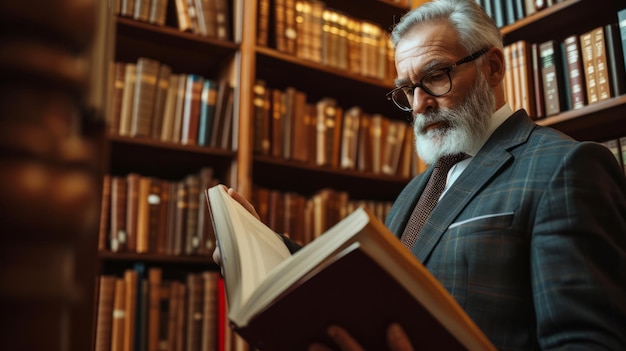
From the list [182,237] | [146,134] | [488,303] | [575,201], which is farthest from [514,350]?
[146,134]

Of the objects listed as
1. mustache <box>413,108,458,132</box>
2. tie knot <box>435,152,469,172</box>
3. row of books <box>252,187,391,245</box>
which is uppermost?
mustache <box>413,108,458,132</box>

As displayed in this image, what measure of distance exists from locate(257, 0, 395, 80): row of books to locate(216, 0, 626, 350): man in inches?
33.3

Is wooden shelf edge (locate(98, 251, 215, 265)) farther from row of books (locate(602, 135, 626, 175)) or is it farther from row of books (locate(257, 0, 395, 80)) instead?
row of books (locate(602, 135, 626, 175))

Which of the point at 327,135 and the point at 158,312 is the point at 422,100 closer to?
the point at 327,135

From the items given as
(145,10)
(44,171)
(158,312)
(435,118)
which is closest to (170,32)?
(145,10)

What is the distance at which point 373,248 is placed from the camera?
1.91 ft

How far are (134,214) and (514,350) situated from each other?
4.13 ft

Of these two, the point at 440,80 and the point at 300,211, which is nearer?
the point at 440,80

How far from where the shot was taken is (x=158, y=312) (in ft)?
5.90

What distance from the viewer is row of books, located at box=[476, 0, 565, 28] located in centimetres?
181

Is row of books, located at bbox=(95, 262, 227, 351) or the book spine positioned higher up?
the book spine

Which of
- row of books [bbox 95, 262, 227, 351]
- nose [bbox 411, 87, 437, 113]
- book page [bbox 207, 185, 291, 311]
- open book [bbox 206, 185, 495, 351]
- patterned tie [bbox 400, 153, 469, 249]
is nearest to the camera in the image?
open book [bbox 206, 185, 495, 351]

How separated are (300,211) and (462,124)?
0.95m

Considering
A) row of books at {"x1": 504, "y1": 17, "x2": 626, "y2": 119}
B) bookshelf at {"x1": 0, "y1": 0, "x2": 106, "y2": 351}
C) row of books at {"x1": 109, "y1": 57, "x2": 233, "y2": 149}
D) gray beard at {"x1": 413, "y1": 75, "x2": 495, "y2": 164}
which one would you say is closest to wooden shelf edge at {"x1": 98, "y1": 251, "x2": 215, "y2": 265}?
row of books at {"x1": 109, "y1": 57, "x2": 233, "y2": 149}
